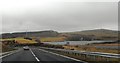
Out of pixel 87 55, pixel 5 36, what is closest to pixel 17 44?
pixel 5 36

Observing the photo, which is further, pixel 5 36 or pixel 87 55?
pixel 5 36

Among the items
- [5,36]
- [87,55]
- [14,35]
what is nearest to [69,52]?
[87,55]

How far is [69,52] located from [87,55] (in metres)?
11.1

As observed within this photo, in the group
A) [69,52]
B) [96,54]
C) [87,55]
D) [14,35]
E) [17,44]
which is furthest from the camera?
[14,35]

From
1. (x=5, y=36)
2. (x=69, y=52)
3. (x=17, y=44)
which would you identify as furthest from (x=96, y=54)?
(x=5, y=36)

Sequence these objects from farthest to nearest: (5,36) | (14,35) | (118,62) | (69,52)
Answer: (14,35) < (5,36) < (69,52) < (118,62)

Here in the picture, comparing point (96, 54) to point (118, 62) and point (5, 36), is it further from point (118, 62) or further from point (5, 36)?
point (5, 36)

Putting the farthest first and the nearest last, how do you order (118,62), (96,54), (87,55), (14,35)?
(14,35) < (87,55) < (96,54) < (118,62)

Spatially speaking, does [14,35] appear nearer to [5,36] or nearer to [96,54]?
[5,36]

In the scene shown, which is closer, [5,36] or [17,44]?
[17,44]

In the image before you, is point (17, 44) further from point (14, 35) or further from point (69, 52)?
point (69, 52)

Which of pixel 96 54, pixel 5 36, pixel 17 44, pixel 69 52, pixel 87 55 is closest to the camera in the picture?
pixel 96 54

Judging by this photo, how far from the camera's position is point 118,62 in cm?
1988

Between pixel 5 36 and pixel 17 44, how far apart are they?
4942cm
